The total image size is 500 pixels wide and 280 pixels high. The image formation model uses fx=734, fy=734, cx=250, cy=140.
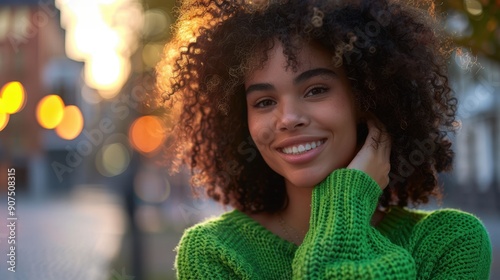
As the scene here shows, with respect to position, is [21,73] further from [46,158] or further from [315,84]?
[315,84]

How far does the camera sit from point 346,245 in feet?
7.44

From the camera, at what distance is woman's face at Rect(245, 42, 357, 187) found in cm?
242

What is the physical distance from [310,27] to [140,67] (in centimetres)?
737

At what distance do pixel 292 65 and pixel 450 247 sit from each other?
81 cm

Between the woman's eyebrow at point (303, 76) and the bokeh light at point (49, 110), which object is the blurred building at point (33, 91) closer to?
the bokeh light at point (49, 110)

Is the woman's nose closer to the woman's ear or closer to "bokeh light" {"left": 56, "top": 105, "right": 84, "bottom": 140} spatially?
the woman's ear

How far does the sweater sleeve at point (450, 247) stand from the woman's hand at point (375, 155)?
0.72 ft

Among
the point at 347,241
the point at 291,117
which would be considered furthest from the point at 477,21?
the point at 347,241

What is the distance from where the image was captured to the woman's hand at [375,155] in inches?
98.3

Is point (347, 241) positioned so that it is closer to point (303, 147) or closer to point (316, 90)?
point (303, 147)

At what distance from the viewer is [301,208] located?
2.71 meters

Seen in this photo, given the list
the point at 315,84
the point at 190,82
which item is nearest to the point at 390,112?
the point at 315,84

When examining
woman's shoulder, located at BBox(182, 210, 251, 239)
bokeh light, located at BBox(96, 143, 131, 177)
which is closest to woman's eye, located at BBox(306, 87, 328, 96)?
woman's shoulder, located at BBox(182, 210, 251, 239)

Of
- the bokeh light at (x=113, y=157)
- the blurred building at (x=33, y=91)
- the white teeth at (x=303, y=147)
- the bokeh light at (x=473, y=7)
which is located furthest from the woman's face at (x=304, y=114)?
the bokeh light at (x=113, y=157)
